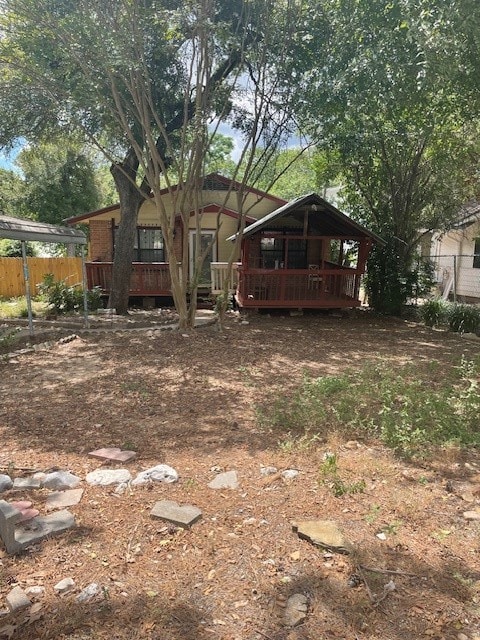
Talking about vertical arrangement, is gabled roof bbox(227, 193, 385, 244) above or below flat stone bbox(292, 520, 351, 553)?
above

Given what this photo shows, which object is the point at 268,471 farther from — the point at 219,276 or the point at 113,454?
the point at 219,276

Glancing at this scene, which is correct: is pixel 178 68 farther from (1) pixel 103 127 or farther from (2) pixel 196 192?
(2) pixel 196 192

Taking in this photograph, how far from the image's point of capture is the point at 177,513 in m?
2.92

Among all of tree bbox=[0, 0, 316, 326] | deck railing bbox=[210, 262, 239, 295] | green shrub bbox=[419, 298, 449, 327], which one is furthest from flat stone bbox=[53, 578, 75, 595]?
deck railing bbox=[210, 262, 239, 295]

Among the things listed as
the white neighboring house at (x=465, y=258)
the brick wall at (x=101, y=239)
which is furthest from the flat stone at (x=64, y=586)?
the white neighboring house at (x=465, y=258)

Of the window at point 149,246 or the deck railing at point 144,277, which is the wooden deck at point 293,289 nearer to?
the deck railing at point 144,277

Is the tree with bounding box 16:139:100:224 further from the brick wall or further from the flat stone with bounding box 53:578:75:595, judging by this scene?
the flat stone with bounding box 53:578:75:595

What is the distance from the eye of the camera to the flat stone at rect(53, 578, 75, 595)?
225 centimetres

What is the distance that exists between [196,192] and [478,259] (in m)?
12.6

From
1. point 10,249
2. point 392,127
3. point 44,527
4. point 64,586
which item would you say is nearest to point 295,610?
point 64,586

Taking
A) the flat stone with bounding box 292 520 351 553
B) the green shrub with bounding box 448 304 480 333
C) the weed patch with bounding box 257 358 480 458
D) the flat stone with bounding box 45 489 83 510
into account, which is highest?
the green shrub with bounding box 448 304 480 333

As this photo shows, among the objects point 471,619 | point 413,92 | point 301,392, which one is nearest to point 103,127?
point 413,92

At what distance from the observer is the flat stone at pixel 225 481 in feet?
11.0

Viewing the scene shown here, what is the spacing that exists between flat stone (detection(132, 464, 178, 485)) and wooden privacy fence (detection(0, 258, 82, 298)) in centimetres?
1566
